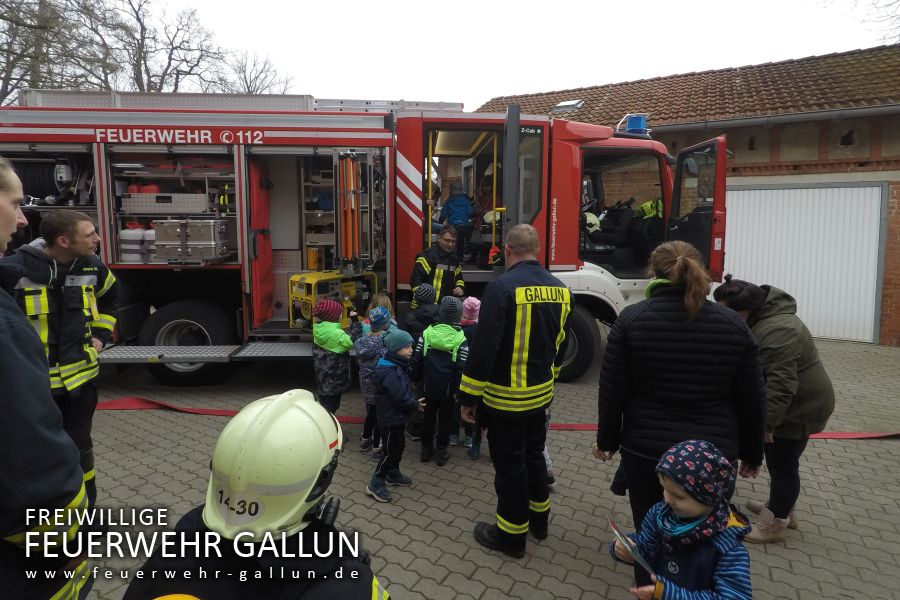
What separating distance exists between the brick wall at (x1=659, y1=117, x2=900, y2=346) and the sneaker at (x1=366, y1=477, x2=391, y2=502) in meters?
9.20

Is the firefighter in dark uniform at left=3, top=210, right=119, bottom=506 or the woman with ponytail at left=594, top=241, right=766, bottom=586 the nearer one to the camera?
the woman with ponytail at left=594, top=241, right=766, bottom=586

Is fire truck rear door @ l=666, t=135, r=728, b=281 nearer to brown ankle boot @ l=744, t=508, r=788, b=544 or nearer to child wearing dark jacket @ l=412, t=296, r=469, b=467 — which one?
brown ankle boot @ l=744, t=508, r=788, b=544

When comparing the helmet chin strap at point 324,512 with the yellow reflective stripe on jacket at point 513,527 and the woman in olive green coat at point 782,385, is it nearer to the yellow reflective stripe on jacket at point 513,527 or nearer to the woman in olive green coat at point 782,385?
the yellow reflective stripe on jacket at point 513,527

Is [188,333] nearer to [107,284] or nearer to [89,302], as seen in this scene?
[107,284]

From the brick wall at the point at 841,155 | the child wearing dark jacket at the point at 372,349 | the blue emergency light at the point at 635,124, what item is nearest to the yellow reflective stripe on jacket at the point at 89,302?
the child wearing dark jacket at the point at 372,349

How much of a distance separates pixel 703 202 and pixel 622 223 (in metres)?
1.04

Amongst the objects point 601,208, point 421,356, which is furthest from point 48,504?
point 601,208

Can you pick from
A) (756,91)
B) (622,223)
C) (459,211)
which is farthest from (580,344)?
(756,91)

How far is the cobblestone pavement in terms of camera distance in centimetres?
280

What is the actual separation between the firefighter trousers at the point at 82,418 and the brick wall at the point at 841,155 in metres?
10.4

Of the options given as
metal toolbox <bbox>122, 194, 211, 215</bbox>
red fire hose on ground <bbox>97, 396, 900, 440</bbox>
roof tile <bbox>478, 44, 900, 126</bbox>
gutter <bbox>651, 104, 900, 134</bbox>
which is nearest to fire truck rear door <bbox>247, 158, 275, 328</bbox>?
metal toolbox <bbox>122, 194, 211, 215</bbox>

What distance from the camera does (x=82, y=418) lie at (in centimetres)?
291

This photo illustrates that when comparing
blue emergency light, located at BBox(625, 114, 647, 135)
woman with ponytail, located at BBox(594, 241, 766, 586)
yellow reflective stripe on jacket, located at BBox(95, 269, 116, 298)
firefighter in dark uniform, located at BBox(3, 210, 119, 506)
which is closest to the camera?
woman with ponytail, located at BBox(594, 241, 766, 586)

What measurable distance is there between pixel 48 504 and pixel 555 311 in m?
2.27
